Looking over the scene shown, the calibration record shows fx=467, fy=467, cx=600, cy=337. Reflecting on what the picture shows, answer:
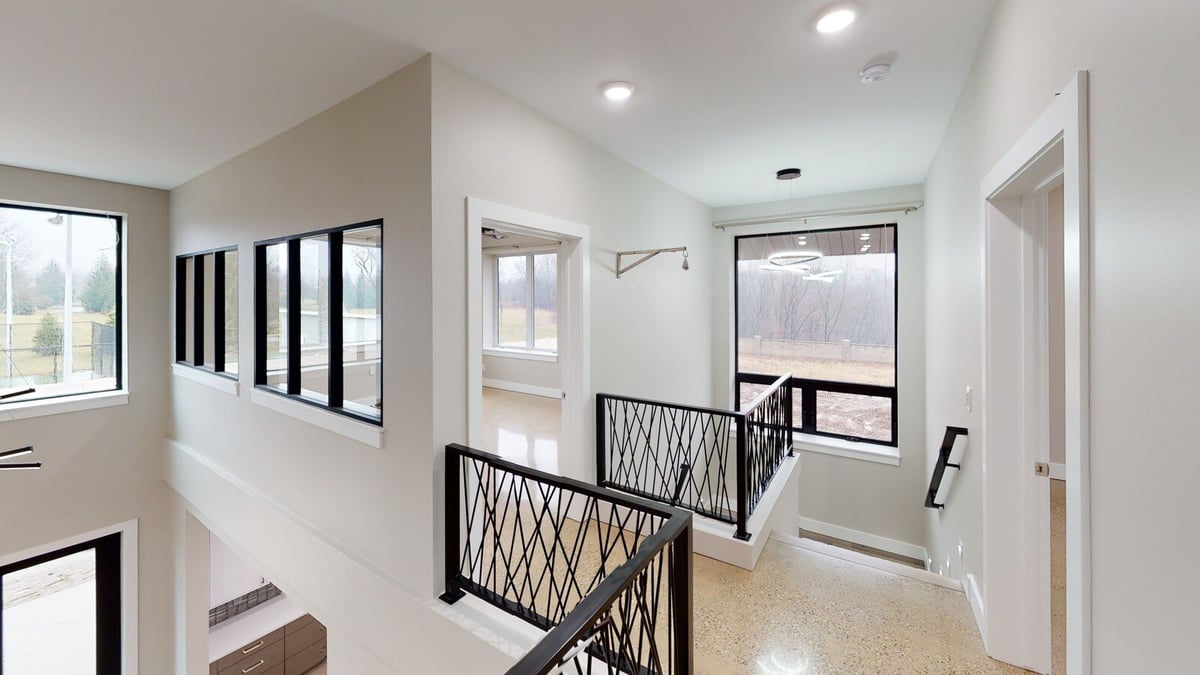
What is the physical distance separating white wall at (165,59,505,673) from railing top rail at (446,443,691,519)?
0.19 meters

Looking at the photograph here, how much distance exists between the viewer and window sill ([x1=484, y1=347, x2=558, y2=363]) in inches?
259

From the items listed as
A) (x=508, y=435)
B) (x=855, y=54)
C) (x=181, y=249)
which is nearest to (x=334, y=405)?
(x=508, y=435)

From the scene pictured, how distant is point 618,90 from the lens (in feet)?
8.24

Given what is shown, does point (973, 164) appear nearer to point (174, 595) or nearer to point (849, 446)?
point (849, 446)

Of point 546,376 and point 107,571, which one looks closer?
point 107,571

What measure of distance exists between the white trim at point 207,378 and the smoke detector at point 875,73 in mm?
4664

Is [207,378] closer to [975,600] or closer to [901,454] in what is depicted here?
[975,600]

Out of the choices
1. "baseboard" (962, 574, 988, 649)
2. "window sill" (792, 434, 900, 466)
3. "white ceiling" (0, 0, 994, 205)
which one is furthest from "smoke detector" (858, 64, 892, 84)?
"window sill" (792, 434, 900, 466)

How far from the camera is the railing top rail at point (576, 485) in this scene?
1784 mm

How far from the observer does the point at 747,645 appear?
2.19 metres

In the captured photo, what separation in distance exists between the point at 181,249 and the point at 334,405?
3071 mm

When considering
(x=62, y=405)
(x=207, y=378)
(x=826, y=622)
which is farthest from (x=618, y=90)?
(x=62, y=405)

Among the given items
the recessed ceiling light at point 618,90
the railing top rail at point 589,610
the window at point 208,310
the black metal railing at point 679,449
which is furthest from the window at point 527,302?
the railing top rail at point 589,610

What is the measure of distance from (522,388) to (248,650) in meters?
4.48
